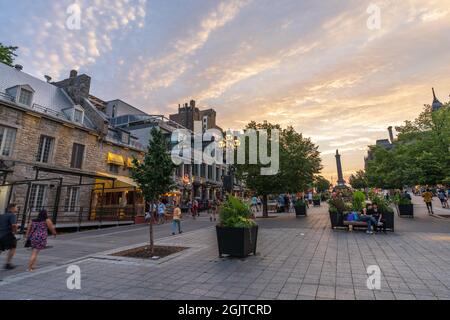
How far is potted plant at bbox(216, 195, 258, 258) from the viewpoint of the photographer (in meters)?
6.98

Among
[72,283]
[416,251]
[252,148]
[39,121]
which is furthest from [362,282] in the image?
[39,121]

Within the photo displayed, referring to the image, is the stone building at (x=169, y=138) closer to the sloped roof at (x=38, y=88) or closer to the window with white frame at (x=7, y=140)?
the sloped roof at (x=38, y=88)

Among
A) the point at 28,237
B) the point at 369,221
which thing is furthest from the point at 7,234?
the point at 369,221

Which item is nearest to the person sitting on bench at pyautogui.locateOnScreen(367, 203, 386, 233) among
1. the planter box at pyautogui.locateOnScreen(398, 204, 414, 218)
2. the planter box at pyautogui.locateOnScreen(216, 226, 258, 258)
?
the planter box at pyautogui.locateOnScreen(216, 226, 258, 258)

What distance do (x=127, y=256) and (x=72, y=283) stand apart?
8.30ft

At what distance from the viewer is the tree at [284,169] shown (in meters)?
18.6

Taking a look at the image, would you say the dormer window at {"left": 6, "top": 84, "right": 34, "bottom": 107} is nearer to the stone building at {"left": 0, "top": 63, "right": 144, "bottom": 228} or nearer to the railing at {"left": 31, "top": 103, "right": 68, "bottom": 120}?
the stone building at {"left": 0, "top": 63, "right": 144, "bottom": 228}

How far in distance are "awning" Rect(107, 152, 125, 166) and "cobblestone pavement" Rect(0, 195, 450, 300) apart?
14718mm

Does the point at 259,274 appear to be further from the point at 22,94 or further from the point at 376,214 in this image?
the point at 22,94

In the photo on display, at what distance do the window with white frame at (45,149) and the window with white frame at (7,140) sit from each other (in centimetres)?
165

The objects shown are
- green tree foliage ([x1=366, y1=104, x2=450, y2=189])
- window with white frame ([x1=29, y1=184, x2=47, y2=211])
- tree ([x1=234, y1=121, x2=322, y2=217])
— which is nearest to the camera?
green tree foliage ([x1=366, y1=104, x2=450, y2=189])

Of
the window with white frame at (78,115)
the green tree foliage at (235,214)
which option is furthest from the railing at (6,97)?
the green tree foliage at (235,214)

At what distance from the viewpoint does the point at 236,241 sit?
700 cm
